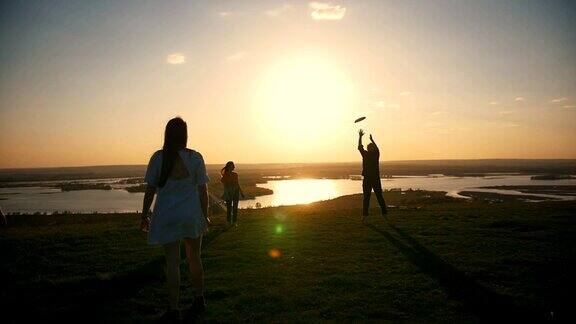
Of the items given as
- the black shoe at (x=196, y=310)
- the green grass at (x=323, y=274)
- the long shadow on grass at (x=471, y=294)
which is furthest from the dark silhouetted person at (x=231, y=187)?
the black shoe at (x=196, y=310)

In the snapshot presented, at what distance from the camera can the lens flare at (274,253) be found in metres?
9.52

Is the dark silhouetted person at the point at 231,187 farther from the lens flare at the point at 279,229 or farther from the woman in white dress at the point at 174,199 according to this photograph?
the woman in white dress at the point at 174,199

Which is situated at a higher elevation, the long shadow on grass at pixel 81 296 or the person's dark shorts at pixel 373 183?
the person's dark shorts at pixel 373 183

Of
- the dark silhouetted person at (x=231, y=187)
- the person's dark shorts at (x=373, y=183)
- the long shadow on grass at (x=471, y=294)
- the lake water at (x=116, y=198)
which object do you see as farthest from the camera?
the lake water at (x=116, y=198)

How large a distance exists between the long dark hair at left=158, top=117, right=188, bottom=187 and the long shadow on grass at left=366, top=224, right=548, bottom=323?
487 centimetres

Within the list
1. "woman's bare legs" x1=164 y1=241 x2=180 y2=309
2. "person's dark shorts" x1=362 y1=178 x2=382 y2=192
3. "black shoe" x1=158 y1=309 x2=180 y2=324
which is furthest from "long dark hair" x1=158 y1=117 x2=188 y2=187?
"person's dark shorts" x1=362 y1=178 x2=382 y2=192

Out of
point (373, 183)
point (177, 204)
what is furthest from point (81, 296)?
point (373, 183)

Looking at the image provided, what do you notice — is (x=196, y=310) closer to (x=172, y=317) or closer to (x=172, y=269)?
(x=172, y=317)

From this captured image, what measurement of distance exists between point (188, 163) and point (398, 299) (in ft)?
13.2

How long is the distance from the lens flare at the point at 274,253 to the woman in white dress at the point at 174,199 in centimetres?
419

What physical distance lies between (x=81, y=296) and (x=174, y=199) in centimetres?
306

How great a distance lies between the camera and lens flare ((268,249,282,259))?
31.2 feet

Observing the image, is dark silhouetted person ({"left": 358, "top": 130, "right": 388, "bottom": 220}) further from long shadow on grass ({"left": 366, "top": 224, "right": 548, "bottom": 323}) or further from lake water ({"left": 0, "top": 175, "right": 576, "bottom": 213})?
lake water ({"left": 0, "top": 175, "right": 576, "bottom": 213})

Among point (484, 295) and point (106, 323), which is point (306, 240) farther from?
point (106, 323)
